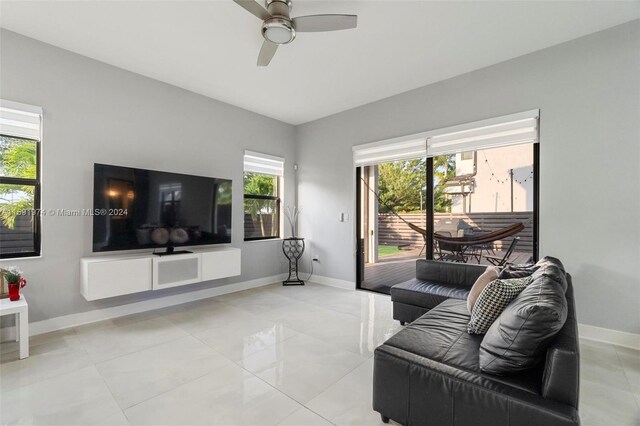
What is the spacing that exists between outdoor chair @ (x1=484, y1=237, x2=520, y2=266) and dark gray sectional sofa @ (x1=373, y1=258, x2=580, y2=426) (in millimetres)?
1714

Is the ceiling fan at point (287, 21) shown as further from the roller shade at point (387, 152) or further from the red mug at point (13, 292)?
the red mug at point (13, 292)

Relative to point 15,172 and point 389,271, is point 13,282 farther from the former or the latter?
point 389,271

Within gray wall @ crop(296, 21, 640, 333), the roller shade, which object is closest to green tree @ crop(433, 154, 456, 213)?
the roller shade

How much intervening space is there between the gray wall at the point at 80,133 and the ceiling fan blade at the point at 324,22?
2.40 m

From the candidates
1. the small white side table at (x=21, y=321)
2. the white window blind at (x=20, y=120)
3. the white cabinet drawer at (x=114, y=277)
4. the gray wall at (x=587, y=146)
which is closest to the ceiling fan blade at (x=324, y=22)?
the gray wall at (x=587, y=146)

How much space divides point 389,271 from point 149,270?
334cm

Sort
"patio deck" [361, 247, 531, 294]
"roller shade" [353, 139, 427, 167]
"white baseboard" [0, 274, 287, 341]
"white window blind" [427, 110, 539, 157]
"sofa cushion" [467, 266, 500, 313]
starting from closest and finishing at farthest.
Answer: "sofa cushion" [467, 266, 500, 313] → "white baseboard" [0, 274, 287, 341] → "white window blind" [427, 110, 539, 157] → "roller shade" [353, 139, 427, 167] → "patio deck" [361, 247, 531, 294]

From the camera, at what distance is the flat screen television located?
10.3 feet

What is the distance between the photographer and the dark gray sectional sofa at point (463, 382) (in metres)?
1.18

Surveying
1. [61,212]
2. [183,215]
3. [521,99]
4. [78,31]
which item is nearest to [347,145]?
[521,99]

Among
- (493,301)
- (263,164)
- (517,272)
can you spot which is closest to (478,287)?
(517,272)

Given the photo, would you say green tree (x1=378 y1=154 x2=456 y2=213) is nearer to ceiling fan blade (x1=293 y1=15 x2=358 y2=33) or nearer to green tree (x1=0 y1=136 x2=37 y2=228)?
ceiling fan blade (x1=293 y1=15 x2=358 y2=33)

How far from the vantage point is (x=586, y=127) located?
2840 mm

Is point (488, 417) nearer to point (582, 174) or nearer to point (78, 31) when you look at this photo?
point (582, 174)
